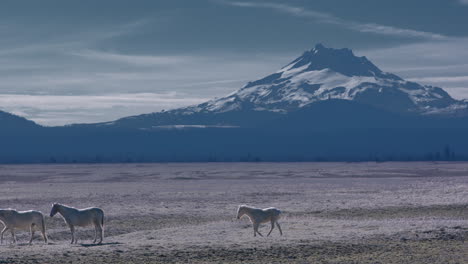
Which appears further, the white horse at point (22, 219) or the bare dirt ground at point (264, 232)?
the white horse at point (22, 219)

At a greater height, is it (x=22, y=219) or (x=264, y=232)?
(x=22, y=219)

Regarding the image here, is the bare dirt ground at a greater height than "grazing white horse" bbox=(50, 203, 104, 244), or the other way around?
"grazing white horse" bbox=(50, 203, 104, 244)

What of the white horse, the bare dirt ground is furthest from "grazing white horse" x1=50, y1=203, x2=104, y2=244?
the white horse

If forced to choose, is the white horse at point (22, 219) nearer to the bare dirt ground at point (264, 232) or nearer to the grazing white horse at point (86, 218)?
the bare dirt ground at point (264, 232)

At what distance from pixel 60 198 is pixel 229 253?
2889 cm

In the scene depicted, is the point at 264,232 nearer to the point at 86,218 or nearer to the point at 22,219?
the point at 86,218

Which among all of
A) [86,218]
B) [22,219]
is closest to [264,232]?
[86,218]

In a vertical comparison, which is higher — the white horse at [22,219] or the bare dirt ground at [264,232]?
the white horse at [22,219]

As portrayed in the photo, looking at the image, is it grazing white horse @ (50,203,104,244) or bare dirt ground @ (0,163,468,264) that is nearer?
bare dirt ground @ (0,163,468,264)

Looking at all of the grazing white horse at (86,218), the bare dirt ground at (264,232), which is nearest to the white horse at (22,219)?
the bare dirt ground at (264,232)

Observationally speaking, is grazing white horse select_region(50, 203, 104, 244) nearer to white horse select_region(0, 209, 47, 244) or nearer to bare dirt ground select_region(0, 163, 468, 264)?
bare dirt ground select_region(0, 163, 468, 264)

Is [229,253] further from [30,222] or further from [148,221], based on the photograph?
[148,221]

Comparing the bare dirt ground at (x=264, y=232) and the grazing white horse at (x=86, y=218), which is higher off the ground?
the grazing white horse at (x=86, y=218)

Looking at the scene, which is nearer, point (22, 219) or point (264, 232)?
point (22, 219)
